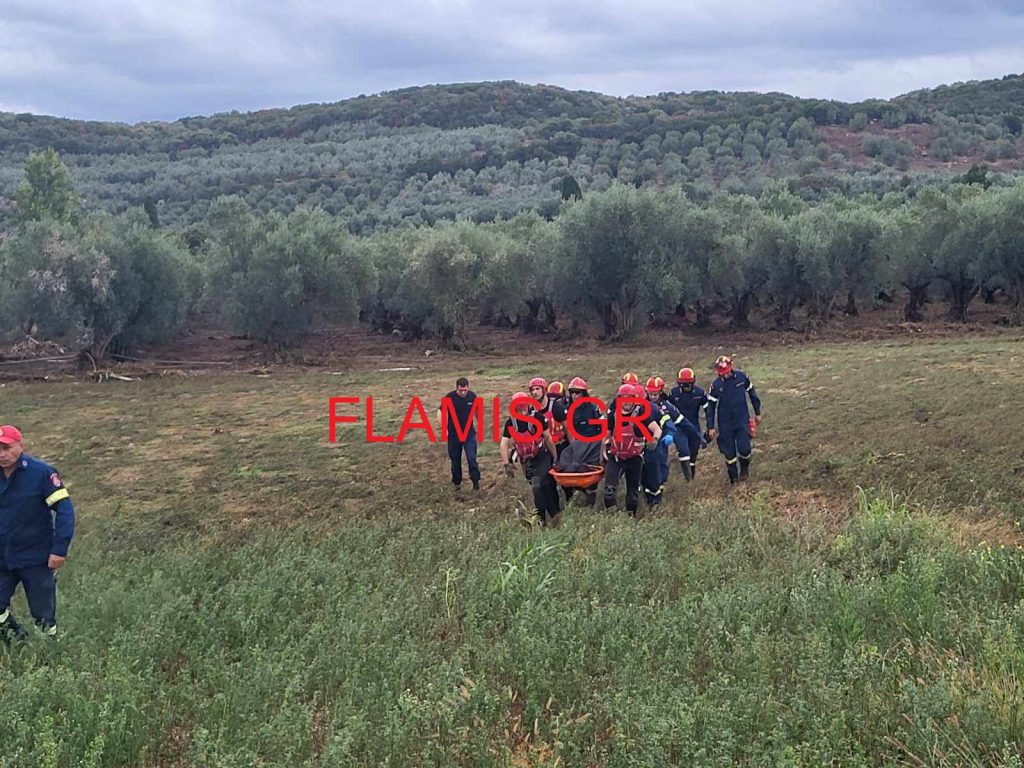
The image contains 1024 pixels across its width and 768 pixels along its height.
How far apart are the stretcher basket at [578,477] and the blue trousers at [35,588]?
4762 mm

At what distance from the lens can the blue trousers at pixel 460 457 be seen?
1051 centimetres

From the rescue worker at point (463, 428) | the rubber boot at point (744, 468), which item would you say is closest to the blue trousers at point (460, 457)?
the rescue worker at point (463, 428)

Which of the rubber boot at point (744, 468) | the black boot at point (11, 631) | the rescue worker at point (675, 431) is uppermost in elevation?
the rescue worker at point (675, 431)

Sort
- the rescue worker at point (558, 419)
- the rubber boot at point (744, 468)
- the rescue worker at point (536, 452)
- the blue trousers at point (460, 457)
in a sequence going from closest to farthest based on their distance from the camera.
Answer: the rescue worker at point (536, 452) → the rescue worker at point (558, 419) → the rubber boot at point (744, 468) → the blue trousers at point (460, 457)

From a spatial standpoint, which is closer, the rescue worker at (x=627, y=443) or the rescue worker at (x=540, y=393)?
the rescue worker at (x=627, y=443)

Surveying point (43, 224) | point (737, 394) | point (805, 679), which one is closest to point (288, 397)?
point (43, 224)

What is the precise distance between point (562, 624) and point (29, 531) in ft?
12.7

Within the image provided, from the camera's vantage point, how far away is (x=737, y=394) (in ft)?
32.0

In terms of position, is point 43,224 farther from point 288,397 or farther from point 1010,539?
point 1010,539

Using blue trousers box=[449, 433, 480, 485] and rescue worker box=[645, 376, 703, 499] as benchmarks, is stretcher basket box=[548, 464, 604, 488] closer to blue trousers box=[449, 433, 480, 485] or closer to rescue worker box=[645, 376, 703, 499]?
rescue worker box=[645, 376, 703, 499]

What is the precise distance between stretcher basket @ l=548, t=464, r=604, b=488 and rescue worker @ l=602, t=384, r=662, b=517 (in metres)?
0.14

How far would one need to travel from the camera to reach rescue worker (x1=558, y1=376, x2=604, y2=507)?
8.76 m

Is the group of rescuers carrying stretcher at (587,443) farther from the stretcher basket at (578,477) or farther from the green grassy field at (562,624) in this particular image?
the green grassy field at (562,624)

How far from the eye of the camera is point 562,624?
5113 mm
